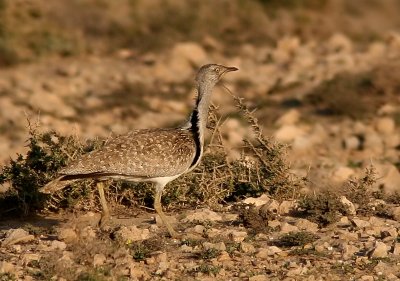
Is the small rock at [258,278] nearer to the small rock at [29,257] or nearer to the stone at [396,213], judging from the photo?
the small rock at [29,257]

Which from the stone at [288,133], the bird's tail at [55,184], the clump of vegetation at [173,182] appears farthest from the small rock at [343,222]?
the stone at [288,133]

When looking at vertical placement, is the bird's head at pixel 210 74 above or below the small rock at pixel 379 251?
above

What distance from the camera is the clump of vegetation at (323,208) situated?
709 cm

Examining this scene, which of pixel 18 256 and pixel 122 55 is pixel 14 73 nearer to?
pixel 122 55

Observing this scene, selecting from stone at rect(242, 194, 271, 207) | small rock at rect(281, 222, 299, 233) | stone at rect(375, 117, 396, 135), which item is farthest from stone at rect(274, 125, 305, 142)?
small rock at rect(281, 222, 299, 233)

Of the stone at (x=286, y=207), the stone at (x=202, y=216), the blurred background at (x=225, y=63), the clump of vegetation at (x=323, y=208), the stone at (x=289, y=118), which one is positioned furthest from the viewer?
the stone at (x=289, y=118)

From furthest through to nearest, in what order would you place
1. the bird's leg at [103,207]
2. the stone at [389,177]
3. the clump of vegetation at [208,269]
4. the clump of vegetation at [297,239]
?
the stone at [389,177]
the bird's leg at [103,207]
the clump of vegetation at [297,239]
the clump of vegetation at [208,269]

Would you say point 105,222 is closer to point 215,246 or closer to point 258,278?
point 215,246

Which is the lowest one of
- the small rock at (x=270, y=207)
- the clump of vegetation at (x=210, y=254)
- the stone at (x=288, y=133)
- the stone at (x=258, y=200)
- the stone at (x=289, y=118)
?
the clump of vegetation at (x=210, y=254)

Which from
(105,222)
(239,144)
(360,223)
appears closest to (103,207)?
(105,222)

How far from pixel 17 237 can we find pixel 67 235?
0.45 meters

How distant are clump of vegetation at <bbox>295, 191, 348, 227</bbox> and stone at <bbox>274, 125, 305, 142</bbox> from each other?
4.68 meters

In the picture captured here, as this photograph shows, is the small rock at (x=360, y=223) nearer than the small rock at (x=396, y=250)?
No

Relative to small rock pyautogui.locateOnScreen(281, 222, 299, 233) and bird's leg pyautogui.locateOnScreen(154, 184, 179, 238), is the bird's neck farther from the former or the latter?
small rock pyautogui.locateOnScreen(281, 222, 299, 233)
